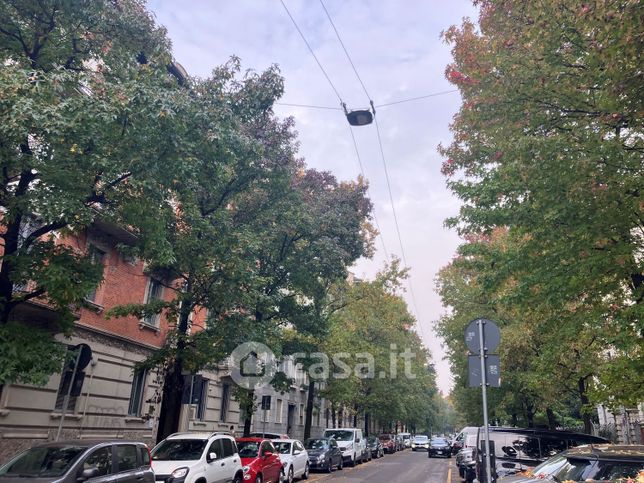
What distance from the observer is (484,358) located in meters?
7.97

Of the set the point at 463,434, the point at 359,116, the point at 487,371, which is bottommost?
the point at 463,434

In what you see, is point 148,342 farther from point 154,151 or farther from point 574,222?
point 574,222

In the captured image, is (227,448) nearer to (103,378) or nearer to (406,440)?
(103,378)

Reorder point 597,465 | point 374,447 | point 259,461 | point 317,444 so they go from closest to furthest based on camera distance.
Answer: point 597,465, point 259,461, point 317,444, point 374,447

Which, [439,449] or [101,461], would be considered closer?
[101,461]

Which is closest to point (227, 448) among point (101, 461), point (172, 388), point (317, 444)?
point (172, 388)

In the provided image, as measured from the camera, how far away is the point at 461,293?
28750 millimetres

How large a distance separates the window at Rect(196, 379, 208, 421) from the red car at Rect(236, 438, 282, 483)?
969 centimetres

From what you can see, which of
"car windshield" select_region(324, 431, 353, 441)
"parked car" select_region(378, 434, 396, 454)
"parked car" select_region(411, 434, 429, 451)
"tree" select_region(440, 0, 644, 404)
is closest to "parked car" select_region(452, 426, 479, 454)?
"car windshield" select_region(324, 431, 353, 441)

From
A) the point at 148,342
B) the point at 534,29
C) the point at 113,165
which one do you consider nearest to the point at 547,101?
the point at 534,29

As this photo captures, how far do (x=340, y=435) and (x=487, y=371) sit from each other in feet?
69.9

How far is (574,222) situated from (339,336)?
1911 centimetres

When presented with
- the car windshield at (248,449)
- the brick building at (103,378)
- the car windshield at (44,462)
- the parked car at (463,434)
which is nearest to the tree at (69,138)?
the car windshield at (44,462)

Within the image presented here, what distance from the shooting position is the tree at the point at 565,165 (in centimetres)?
861
